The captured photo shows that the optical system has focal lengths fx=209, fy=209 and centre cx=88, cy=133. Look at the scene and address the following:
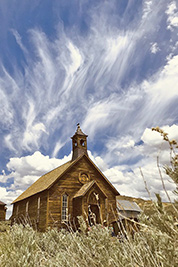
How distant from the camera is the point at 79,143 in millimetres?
23828

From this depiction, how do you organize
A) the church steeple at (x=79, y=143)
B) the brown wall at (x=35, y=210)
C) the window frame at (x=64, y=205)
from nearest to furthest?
the brown wall at (x=35, y=210) < the window frame at (x=64, y=205) < the church steeple at (x=79, y=143)

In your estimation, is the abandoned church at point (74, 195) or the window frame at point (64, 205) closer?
the abandoned church at point (74, 195)

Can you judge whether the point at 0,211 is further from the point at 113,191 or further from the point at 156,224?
the point at 156,224

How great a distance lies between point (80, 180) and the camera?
21547 millimetres

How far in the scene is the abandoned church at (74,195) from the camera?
62.2ft

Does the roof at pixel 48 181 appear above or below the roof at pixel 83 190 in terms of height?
above

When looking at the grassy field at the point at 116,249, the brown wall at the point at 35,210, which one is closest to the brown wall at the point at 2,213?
the brown wall at the point at 35,210

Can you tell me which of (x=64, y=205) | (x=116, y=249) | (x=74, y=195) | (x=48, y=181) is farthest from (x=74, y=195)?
(x=116, y=249)

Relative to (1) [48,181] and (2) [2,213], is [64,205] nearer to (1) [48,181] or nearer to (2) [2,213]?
(1) [48,181]

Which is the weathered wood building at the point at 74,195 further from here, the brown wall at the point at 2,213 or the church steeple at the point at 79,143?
the brown wall at the point at 2,213

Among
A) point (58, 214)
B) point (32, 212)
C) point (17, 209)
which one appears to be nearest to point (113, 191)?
point (58, 214)

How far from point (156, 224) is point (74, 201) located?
1850 centimetres

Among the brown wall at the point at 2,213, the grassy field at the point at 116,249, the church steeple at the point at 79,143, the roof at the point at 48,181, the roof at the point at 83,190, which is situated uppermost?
the church steeple at the point at 79,143

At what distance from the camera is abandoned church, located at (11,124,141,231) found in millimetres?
18969
